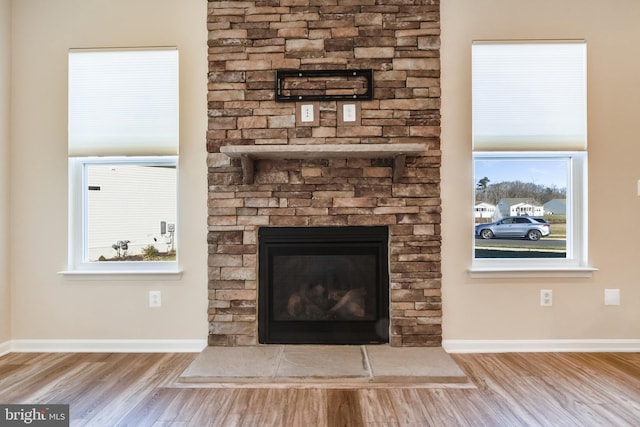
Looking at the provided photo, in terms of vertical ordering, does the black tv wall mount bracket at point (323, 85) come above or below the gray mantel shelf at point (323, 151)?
above

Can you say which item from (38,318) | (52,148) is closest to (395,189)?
(52,148)

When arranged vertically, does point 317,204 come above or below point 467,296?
above

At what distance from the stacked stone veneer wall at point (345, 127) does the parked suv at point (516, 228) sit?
Result: 0.43 metres

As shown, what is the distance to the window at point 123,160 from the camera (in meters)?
2.67

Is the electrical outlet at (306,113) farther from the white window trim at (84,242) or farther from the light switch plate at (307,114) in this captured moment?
the white window trim at (84,242)

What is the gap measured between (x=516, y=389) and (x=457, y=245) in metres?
0.96

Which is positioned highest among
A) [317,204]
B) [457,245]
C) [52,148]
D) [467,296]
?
[52,148]

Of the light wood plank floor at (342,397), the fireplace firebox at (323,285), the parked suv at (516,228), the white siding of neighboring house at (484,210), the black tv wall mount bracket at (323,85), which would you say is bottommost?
the light wood plank floor at (342,397)

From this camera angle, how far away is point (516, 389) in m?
2.10

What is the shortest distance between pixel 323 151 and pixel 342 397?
1.44 meters

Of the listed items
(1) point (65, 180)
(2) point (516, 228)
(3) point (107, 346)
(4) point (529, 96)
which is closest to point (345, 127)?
(4) point (529, 96)

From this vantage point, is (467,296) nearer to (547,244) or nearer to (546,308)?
(546,308)

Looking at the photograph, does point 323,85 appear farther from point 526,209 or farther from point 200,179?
point 526,209

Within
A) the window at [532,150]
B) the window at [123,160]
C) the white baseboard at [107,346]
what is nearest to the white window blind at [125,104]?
the window at [123,160]
